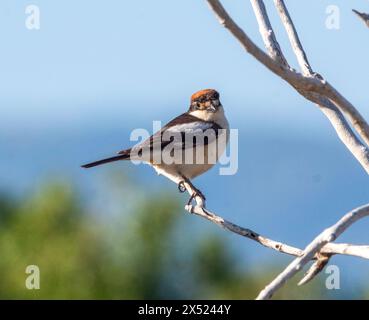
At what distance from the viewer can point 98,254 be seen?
58.3 ft

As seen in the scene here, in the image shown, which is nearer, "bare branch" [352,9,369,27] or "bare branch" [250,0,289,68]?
"bare branch" [352,9,369,27]

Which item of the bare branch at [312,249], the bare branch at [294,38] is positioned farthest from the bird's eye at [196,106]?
the bare branch at [312,249]

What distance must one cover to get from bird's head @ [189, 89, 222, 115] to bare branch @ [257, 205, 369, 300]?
3335 mm

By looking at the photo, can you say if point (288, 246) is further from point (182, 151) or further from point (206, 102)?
point (206, 102)

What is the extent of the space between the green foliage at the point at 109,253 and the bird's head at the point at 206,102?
21.9 ft

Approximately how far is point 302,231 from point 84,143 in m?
45.1

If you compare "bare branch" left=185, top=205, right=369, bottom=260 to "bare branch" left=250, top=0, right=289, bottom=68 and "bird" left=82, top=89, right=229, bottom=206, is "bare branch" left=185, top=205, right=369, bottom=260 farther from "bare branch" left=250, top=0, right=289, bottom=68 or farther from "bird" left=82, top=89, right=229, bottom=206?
"bird" left=82, top=89, right=229, bottom=206

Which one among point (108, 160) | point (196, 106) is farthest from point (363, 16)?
point (196, 106)

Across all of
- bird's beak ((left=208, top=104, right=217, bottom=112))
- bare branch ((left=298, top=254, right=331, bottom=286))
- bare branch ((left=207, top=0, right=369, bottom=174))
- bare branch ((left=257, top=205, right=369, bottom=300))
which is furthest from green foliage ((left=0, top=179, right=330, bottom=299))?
bare branch ((left=257, top=205, right=369, bottom=300))

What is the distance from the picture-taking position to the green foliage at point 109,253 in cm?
1582

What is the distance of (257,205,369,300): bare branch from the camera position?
15.3 ft

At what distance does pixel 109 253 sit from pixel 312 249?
12.3 meters
